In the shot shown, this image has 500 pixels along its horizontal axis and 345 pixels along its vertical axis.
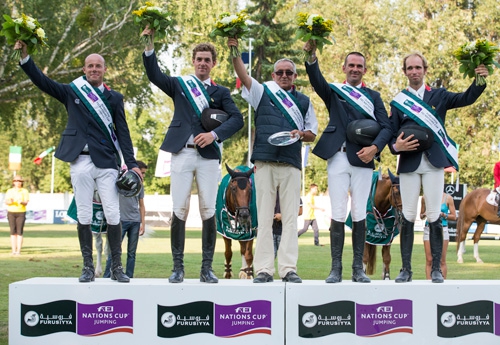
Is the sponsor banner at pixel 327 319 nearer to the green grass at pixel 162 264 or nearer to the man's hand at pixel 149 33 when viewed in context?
the man's hand at pixel 149 33

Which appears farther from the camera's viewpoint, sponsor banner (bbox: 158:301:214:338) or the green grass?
the green grass

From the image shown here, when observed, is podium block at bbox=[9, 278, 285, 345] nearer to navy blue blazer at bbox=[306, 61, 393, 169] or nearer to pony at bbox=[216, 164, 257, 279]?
navy blue blazer at bbox=[306, 61, 393, 169]

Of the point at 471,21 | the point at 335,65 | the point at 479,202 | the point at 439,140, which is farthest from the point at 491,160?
the point at 439,140

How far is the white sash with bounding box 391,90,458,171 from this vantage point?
809 centimetres

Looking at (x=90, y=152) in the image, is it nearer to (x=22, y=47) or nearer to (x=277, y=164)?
(x=22, y=47)

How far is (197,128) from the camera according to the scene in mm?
8008

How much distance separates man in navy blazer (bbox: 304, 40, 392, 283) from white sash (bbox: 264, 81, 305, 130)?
0.28 m

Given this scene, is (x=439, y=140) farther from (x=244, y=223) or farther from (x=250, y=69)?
(x=250, y=69)

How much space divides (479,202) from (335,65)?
2775 centimetres

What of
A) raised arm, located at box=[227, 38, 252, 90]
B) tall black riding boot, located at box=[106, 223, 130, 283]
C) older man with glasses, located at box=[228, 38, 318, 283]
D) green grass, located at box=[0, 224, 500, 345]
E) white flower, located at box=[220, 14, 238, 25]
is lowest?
green grass, located at box=[0, 224, 500, 345]

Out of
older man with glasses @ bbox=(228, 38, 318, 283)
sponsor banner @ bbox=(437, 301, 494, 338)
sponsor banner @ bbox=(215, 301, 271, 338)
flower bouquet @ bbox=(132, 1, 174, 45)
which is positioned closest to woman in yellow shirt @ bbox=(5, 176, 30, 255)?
older man with glasses @ bbox=(228, 38, 318, 283)

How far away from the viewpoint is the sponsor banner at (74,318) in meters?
7.59

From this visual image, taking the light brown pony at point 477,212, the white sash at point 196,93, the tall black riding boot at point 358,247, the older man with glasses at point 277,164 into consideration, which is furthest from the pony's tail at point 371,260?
the light brown pony at point 477,212

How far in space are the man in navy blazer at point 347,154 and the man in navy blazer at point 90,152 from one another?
2026 mm
